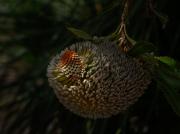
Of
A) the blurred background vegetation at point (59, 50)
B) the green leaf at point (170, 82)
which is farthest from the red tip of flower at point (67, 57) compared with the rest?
the blurred background vegetation at point (59, 50)

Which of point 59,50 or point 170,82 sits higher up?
point 59,50

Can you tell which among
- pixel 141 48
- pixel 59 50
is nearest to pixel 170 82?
pixel 141 48

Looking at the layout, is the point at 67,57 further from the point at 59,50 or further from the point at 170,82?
the point at 59,50

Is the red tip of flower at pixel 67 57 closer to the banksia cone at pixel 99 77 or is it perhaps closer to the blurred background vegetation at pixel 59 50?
the banksia cone at pixel 99 77

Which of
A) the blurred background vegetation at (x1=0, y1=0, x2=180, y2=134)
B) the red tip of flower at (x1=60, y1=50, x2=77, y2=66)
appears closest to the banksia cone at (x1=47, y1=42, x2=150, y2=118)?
the red tip of flower at (x1=60, y1=50, x2=77, y2=66)

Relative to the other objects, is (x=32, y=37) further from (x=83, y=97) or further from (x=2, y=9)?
(x=83, y=97)

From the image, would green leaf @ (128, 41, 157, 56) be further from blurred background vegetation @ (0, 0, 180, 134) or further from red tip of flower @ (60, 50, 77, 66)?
blurred background vegetation @ (0, 0, 180, 134)

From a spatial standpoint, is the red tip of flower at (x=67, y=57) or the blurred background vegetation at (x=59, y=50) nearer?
the red tip of flower at (x=67, y=57)
